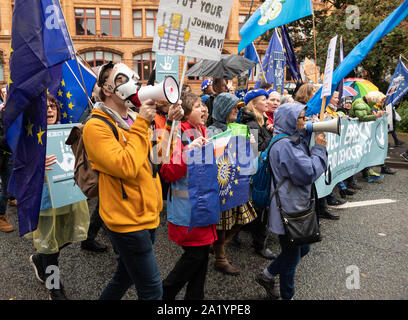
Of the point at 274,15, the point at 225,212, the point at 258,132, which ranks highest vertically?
the point at 274,15

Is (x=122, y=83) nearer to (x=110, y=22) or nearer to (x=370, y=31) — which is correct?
(x=370, y=31)

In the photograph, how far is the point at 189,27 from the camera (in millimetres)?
2281

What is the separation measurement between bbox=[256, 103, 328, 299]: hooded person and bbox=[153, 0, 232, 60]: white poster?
2.69 ft

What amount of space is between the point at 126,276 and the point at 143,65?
3397 cm

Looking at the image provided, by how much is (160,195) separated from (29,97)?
112 centimetres

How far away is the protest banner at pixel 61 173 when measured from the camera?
2.93 meters

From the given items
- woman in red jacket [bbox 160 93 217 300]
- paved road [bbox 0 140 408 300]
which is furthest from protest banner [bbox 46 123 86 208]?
woman in red jacket [bbox 160 93 217 300]

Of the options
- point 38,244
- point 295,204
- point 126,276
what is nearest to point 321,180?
point 295,204

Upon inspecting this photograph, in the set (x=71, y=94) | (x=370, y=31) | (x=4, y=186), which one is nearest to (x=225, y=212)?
(x=71, y=94)

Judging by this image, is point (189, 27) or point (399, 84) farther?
point (399, 84)

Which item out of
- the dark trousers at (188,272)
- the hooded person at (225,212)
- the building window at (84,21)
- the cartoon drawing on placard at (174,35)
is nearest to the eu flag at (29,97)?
Answer: the cartoon drawing on placard at (174,35)

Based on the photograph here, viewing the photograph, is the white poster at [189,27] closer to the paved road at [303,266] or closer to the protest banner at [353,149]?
the paved road at [303,266]

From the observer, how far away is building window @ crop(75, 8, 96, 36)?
107ft

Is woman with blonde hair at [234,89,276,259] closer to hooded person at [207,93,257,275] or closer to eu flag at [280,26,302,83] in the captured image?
hooded person at [207,93,257,275]
